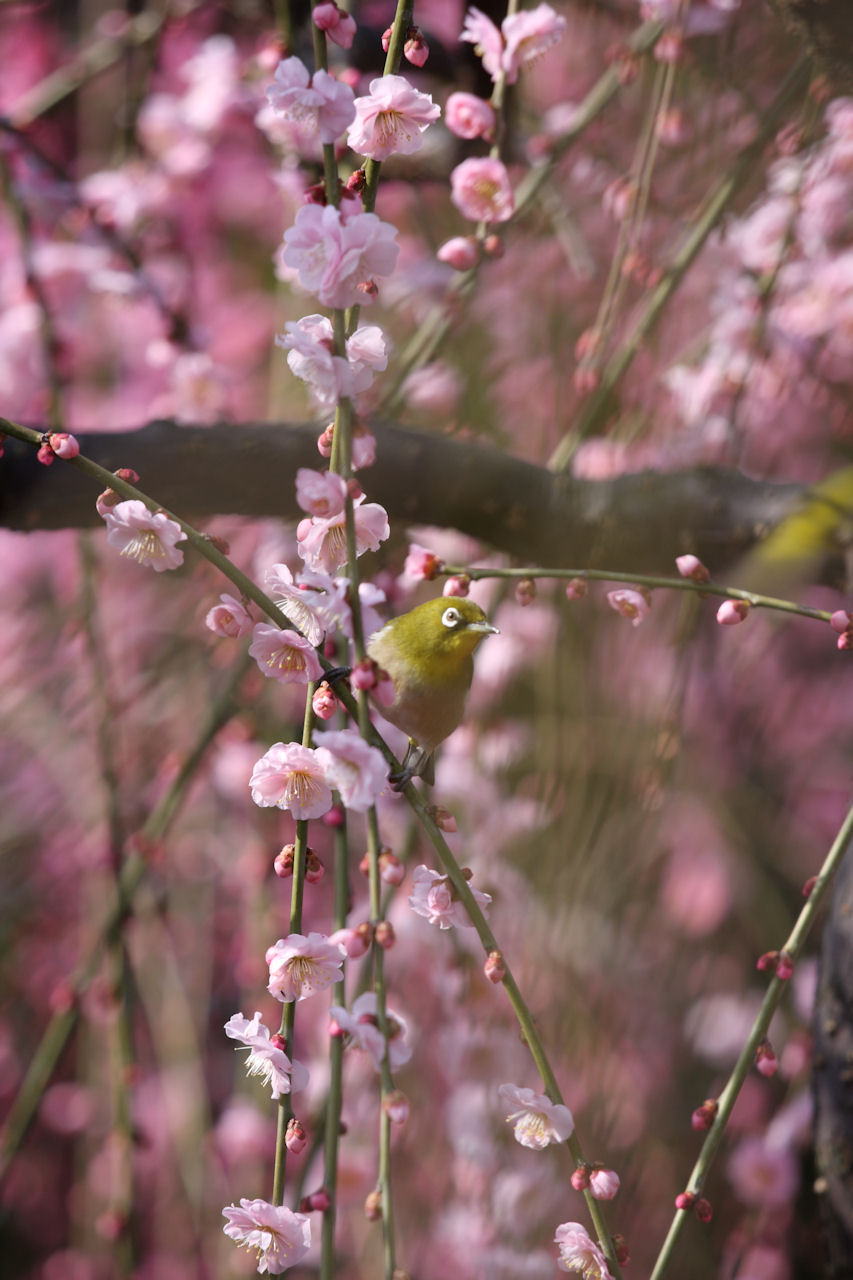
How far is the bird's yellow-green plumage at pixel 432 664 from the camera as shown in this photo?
0.75 metres

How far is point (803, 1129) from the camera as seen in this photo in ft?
4.28

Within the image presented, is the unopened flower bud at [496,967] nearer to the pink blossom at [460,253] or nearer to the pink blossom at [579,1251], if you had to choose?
the pink blossom at [579,1251]

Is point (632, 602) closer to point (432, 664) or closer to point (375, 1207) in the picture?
point (432, 664)

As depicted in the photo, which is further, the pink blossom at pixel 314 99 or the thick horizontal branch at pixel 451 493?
the thick horizontal branch at pixel 451 493

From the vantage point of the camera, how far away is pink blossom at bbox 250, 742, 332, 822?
52cm

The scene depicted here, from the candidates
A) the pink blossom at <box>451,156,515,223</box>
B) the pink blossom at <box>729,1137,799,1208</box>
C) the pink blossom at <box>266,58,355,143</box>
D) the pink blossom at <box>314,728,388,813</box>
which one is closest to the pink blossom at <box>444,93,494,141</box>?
the pink blossom at <box>451,156,515,223</box>

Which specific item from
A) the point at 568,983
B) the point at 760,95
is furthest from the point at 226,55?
the point at 568,983

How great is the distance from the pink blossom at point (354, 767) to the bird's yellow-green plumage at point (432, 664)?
0.26 m

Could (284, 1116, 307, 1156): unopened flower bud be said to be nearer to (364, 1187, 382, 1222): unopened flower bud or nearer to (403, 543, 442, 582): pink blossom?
(364, 1187, 382, 1222): unopened flower bud

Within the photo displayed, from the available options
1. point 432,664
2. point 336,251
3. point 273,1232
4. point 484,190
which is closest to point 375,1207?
point 273,1232

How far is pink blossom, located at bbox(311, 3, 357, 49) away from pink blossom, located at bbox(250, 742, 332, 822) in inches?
13.8

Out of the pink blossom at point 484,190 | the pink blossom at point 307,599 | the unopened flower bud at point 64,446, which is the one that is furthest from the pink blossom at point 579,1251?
the pink blossom at point 484,190

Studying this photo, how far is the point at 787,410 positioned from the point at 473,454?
39.3 inches

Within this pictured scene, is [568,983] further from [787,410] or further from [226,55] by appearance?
[226,55]
